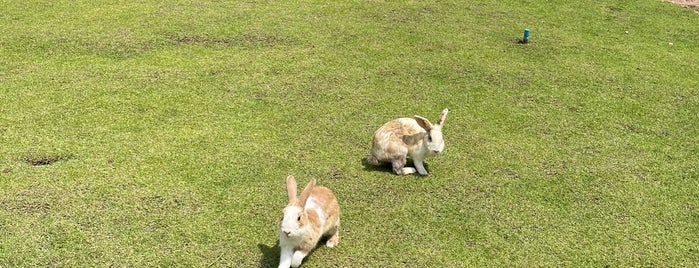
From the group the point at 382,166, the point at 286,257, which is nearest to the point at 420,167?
the point at 382,166

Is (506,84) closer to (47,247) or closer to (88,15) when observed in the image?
(47,247)

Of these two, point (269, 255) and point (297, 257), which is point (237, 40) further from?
point (297, 257)

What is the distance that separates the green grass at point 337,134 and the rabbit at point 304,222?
254mm

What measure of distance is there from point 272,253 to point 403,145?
1.43 meters

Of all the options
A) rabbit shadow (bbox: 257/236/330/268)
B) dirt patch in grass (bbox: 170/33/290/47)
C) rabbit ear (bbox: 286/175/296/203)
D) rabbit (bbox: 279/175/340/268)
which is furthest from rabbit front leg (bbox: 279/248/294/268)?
dirt patch in grass (bbox: 170/33/290/47)

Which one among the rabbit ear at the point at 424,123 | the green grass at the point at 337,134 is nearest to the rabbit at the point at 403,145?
the rabbit ear at the point at 424,123

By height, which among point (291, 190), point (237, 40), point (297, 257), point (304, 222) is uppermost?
point (291, 190)

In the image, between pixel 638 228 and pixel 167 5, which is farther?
pixel 167 5

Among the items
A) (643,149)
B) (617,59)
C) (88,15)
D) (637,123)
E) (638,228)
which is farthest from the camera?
(88,15)

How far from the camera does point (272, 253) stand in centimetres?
376

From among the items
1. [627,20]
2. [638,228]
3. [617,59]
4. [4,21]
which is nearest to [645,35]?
[627,20]

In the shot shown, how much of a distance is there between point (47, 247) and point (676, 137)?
5543 millimetres

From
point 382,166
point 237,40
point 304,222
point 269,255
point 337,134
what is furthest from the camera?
point 237,40

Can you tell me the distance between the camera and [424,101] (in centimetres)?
624
